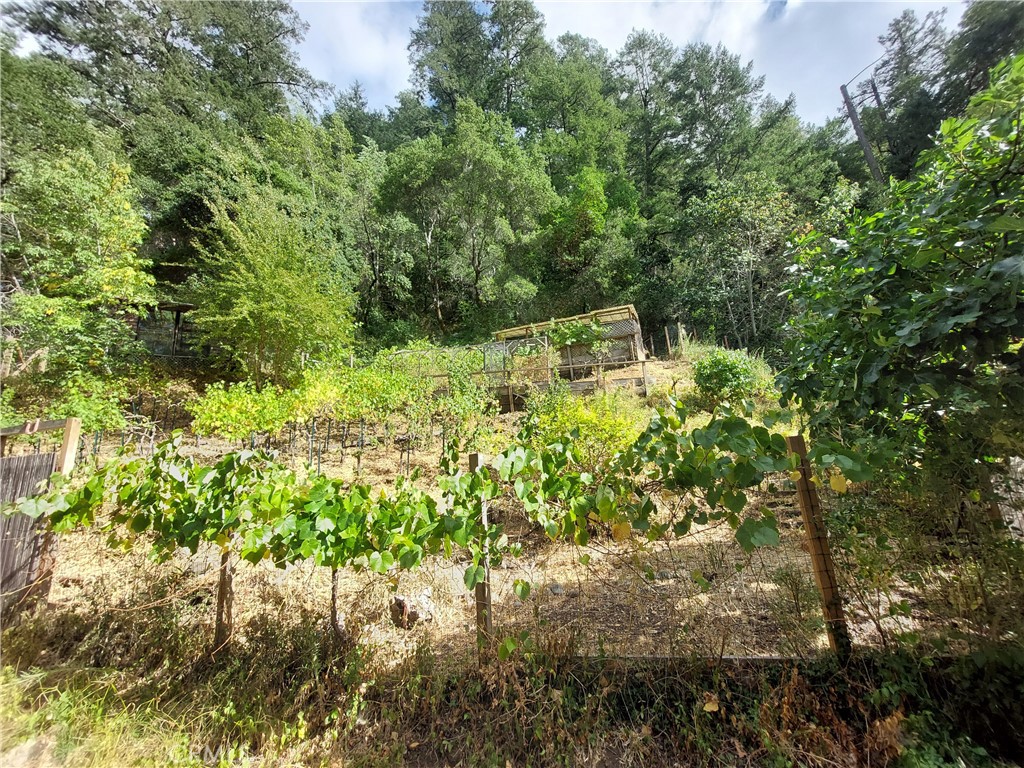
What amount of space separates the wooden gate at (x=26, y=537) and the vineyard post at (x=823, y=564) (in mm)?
4023

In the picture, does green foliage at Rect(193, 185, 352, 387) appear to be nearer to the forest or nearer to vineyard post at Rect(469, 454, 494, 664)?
the forest

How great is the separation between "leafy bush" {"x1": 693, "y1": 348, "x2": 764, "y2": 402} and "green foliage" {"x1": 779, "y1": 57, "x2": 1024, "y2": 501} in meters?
6.48

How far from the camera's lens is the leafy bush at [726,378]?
779 centimetres

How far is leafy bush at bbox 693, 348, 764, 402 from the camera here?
7.79 m

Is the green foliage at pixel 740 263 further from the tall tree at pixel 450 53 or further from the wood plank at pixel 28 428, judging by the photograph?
the tall tree at pixel 450 53

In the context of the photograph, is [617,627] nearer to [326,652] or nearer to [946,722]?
[946,722]

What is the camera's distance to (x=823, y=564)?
175cm

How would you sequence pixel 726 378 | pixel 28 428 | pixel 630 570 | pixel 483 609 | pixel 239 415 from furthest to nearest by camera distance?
pixel 726 378 < pixel 239 415 < pixel 28 428 < pixel 630 570 < pixel 483 609

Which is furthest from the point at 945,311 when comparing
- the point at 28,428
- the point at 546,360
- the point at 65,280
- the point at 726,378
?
the point at 65,280

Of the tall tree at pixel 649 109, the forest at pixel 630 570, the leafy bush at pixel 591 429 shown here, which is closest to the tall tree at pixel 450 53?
the tall tree at pixel 649 109

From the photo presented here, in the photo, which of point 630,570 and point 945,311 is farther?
point 630,570

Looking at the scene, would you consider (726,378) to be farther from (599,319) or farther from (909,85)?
(909,85)

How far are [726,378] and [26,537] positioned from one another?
9.34m

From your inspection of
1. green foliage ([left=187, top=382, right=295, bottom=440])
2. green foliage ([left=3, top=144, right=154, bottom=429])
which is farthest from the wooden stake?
green foliage ([left=3, top=144, right=154, bottom=429])
